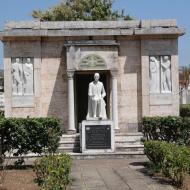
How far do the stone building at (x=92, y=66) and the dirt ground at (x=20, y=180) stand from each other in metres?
7.17

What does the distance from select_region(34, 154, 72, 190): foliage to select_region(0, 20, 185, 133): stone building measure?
1050 cm

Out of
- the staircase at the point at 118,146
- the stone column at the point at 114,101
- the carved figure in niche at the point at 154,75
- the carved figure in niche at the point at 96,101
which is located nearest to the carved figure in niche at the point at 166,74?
the carved figure in niche at the point at 154,75

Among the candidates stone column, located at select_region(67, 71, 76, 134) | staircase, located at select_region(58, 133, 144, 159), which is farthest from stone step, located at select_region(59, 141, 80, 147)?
stone column, located at select_region(67, 71, 76, 134)

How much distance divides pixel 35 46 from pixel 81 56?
1958 mm

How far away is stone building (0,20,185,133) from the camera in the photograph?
70.5ft

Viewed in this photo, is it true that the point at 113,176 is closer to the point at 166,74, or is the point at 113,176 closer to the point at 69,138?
the point at 69,138

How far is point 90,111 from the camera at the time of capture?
20.0 m

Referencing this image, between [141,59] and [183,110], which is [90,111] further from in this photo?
[183,110]

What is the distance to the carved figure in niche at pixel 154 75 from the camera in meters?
22.1

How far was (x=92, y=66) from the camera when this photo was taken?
21.5 m

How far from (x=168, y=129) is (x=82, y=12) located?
2696 centimetres

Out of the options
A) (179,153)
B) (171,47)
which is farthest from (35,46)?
(179,153)

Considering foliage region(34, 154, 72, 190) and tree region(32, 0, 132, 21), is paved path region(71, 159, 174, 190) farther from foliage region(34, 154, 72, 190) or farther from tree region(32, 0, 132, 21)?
tree region(32, 0, 132, 21)

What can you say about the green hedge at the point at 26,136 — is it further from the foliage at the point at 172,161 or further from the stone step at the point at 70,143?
the stone step at the point at 70,143
